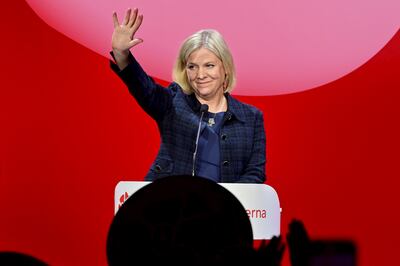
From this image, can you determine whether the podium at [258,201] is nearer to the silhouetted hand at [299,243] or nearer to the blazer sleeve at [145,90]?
the blazer sleeve at [145,90]

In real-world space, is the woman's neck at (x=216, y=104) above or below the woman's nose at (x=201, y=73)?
below

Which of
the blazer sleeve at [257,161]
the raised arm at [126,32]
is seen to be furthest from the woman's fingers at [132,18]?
the blazer sleeve at [257,161]

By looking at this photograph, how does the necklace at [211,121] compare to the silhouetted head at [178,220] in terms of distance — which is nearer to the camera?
the silhouetted head at [178,220]

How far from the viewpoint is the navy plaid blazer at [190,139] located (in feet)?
5.76

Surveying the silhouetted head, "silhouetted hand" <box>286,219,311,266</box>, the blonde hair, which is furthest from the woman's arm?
"silhouetted hand" <box>286,219,311,266</box>

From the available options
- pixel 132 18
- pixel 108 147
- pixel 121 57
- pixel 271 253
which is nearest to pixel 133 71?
pixel 121 57

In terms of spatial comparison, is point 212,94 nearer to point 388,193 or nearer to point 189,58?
point 189,58

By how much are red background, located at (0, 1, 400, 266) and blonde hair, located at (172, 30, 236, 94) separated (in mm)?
700

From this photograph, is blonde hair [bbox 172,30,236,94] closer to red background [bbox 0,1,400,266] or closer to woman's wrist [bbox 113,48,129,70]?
woman's wrist [bbox 113,48,129,70]

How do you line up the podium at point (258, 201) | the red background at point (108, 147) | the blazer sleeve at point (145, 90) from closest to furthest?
1. the podium at point (258, 201)
2. the blazer sleeve at point (145, 90)
3. the red background at point (108, 147)

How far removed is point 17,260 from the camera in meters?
0.58

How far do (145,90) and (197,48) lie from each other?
36 cm

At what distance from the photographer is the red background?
8.54 ft

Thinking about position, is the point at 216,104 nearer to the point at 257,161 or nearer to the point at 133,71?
the point at 257,161
